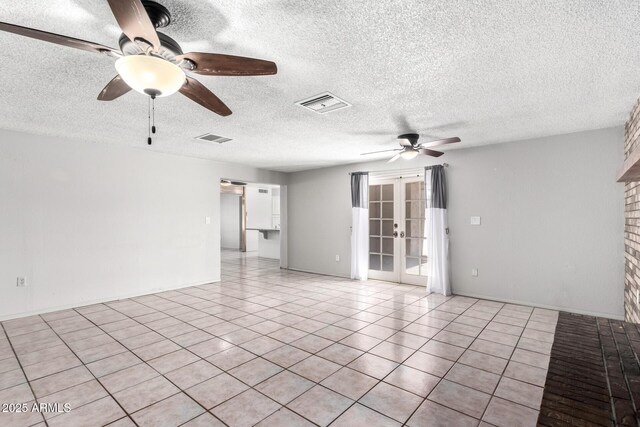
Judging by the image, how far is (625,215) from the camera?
3783 mm

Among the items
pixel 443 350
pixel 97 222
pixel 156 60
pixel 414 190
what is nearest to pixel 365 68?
pixel 156 60

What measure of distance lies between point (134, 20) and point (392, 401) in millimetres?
2752

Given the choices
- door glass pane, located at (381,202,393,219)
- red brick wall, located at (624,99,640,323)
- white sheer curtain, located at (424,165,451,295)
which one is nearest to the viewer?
red brick wall, located at (624,99,640,323)

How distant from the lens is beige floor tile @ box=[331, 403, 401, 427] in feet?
6.51

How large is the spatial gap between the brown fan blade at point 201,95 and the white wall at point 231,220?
9790mm

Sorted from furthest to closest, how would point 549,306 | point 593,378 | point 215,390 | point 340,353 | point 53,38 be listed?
point 549,306
point 340,353
point 215,390
point 53,38
point 593,378

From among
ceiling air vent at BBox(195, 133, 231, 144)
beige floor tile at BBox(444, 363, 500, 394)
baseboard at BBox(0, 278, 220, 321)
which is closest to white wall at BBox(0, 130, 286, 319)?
baseboard at BBox(0, 278, 220, 321)

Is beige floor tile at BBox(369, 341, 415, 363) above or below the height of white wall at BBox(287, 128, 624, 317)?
below

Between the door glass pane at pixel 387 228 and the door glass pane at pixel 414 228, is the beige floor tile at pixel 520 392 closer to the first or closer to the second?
the door glass pane at pixel 414 228

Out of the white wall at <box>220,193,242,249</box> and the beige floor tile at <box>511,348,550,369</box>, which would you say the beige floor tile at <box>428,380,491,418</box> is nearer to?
the beige floor tile at <box>511,348,550,369</box>

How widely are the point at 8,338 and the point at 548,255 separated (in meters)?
6.76

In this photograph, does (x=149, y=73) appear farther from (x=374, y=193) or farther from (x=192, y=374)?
(x=374, y=193)

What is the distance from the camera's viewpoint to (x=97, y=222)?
4777 mm

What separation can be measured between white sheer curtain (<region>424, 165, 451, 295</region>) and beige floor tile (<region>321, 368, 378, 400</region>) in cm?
312
